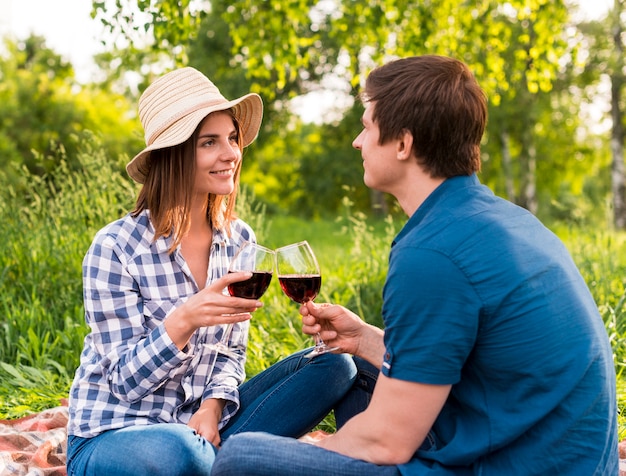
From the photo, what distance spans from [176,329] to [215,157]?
Result: 0.83 metres

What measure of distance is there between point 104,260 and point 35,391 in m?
2.10

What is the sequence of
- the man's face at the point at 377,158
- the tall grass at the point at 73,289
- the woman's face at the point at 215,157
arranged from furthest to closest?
the tall grass at the point at 73,289
the woman's face at the point at 215,157
the man's face at the point at 377,158

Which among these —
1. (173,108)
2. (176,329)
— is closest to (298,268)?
(176,329)

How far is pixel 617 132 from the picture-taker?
2277 centimetres

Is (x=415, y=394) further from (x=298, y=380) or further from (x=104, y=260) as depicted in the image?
(x=104, y=260)

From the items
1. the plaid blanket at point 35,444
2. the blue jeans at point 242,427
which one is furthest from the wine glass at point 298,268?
the plaid blanket at point 35,444

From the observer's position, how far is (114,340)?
2791 millimetres

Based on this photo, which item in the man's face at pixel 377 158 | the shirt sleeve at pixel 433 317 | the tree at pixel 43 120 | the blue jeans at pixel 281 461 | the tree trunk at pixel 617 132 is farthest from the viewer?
the tree at pixel 43 120

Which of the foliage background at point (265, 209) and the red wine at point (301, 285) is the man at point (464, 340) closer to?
the red wine at point (301, 285)

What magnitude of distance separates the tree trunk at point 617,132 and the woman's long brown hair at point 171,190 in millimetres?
20098

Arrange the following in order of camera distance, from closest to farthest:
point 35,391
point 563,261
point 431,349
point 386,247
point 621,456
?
point 431,349 → point 563,261 → point 621,456 → point 35,391 → point 386,247

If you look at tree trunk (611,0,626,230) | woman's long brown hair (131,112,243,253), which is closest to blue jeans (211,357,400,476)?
woman's long brown hair (131,112,243,253)

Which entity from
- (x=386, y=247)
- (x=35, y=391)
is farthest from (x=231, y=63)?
(x=35, y=391)

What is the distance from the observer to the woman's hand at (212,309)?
8.28 feet
